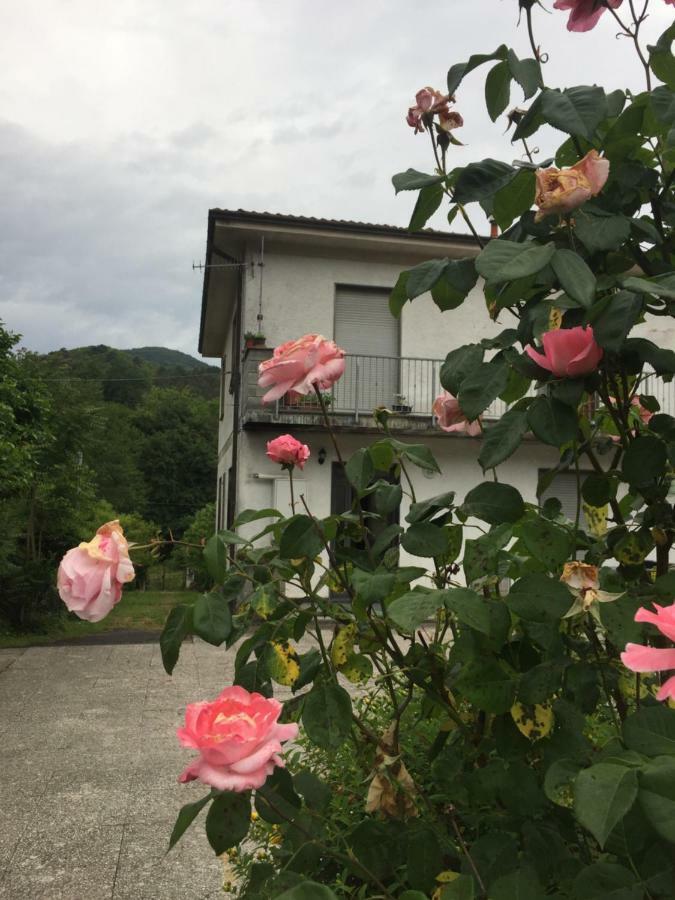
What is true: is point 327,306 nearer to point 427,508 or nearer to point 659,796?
point 427,508

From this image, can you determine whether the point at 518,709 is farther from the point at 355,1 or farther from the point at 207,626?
the point at 355,1

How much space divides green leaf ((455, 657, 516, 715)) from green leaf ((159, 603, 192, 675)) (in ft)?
1.20

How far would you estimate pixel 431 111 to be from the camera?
49.0 inches

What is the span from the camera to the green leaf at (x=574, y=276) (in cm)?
80

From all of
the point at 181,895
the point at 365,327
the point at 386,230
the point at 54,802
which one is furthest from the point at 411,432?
the point at 181,895

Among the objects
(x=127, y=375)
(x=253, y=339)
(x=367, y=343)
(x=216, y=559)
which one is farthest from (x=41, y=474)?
(x=127, y=375)

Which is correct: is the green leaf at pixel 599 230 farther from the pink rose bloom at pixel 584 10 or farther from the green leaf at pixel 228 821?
the green leaf at pixel 228 821

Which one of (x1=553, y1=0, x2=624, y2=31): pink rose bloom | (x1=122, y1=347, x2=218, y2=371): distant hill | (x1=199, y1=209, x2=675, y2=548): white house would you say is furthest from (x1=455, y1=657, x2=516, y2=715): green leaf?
(x1=122, y1=347, x2=218, y2=371): distant hill

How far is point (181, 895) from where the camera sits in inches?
104

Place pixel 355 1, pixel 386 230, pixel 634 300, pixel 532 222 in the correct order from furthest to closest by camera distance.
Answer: pixel 386 230 → pixel 355 1 → pixel 532 222 → pixel 634 300

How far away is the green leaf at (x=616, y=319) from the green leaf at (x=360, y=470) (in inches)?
15.1

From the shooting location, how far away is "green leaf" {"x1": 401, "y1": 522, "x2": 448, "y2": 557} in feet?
3.35

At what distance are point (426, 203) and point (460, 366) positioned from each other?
29 cm

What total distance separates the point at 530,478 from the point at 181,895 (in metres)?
9.62
